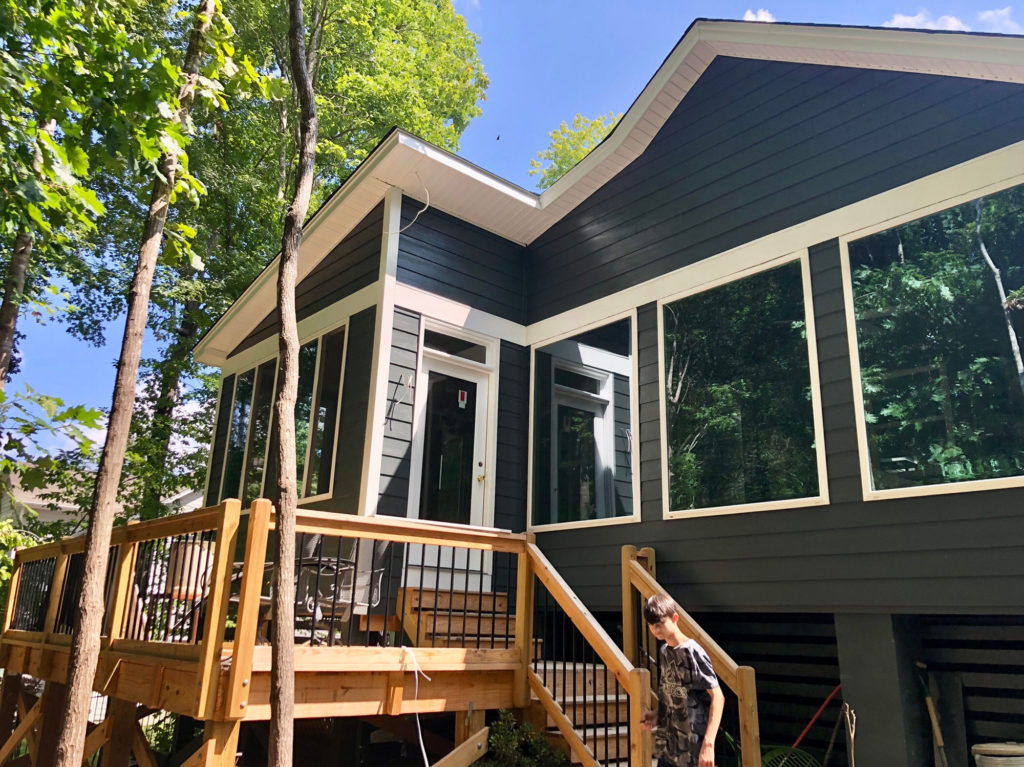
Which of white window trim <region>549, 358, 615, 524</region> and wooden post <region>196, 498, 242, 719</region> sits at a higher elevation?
white window trim <region>549, 358, 615, 524</region>

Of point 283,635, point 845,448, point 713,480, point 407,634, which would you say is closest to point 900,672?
point 845,448

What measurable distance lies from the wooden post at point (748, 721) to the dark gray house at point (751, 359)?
812 millimetres

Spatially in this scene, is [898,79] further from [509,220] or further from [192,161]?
[192,161]

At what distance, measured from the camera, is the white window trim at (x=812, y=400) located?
5020mm

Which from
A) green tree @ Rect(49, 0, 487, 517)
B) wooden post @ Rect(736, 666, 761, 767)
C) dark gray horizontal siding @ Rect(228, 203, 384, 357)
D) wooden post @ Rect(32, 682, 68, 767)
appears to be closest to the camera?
wooden post @ Rect(736, 666, 761, 767)

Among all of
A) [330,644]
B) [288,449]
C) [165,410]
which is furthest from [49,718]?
[165,410]

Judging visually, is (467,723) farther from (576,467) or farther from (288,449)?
(576,467)

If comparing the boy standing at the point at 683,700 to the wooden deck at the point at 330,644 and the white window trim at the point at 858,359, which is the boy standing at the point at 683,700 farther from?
the white window trim at the point at 858,359

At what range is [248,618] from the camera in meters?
3.90

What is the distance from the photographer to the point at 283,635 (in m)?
3.36

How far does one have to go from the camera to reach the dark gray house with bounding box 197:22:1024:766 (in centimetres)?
451

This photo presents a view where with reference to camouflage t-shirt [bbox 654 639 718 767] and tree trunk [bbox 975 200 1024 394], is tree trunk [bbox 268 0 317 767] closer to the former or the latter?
camouflage t-shirt [bbox 654 639 718 767]

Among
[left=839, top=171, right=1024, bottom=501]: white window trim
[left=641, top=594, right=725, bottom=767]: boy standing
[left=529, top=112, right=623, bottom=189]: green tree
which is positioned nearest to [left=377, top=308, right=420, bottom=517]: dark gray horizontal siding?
[left=641, top=594, right=725, bottom=767]: boy standing

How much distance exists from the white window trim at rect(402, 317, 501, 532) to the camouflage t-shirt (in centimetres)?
319
